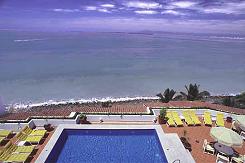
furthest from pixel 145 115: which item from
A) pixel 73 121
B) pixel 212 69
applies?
pixel 212 69

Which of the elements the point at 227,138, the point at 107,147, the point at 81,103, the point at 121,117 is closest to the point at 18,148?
the point at 107,147

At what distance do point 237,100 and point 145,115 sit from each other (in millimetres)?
14942

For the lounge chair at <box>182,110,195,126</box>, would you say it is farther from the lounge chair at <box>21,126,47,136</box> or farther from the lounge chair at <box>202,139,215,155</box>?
the lounge chair at <box>21,126,47,136</box>

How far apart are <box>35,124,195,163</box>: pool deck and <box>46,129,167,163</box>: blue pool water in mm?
252

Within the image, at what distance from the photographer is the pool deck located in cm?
1323

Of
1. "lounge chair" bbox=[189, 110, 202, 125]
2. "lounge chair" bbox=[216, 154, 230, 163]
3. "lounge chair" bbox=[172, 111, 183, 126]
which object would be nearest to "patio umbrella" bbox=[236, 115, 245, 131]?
"lounge chair" bbox=[189, 110, 202, 125]

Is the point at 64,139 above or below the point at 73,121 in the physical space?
below

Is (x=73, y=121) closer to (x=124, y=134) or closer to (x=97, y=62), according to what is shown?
(x=124, y=134)

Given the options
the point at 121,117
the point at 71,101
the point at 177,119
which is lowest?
the point at 121,117

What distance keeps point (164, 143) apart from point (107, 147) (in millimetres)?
3241

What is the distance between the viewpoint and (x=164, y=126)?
17.4 meters

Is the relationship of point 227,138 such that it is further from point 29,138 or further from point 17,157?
point 29,138

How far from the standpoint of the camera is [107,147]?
49.3 ft

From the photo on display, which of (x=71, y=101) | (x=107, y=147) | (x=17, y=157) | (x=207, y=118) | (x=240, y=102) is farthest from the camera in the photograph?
(x=71, y=101)
